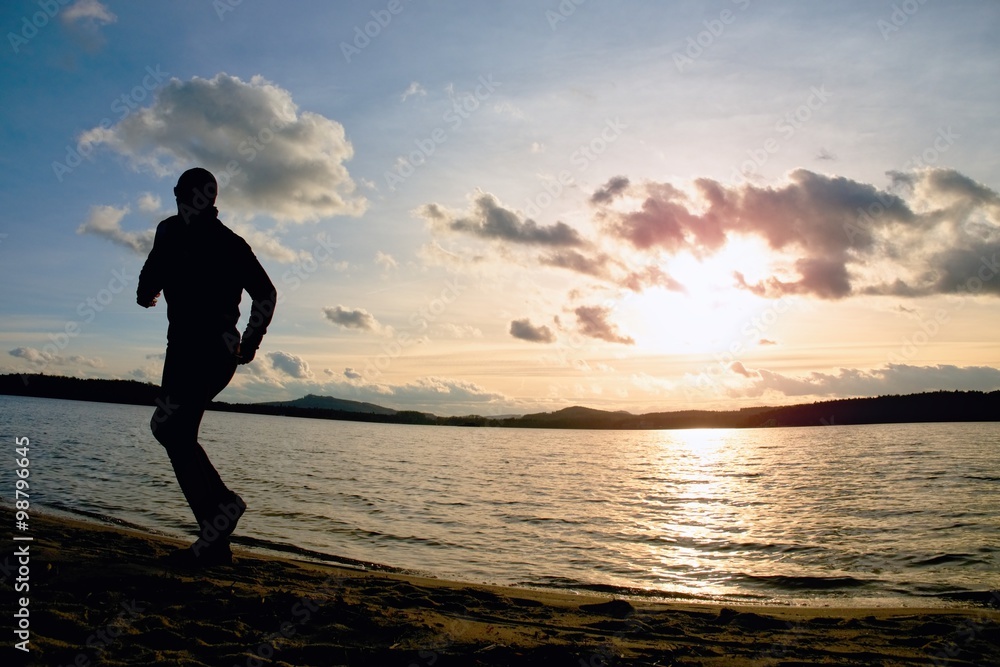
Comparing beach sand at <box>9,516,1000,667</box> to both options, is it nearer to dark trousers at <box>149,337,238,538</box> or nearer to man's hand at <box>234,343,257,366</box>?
dark trousers at <box>149,337,238,538</box>

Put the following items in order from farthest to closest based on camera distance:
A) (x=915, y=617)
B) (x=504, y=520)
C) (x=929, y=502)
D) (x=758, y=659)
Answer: (x=929, y=502) → (x=504, y=520) → (x=915, y=617) → (x=758, y=659)

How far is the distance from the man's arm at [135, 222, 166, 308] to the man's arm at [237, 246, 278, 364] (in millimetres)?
762

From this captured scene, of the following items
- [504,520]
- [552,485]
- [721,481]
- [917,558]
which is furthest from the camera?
[721,481]

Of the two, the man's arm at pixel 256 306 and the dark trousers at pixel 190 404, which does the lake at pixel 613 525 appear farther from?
the man's arm at pixel 256 306

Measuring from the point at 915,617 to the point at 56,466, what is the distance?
25.1m

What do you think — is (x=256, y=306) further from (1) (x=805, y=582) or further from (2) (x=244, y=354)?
(1) (x=805, y=582)

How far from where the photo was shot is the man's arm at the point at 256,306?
228 inches

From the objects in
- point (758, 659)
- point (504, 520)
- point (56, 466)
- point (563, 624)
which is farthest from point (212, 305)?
point (56, 466)

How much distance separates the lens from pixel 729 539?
48.0 ft

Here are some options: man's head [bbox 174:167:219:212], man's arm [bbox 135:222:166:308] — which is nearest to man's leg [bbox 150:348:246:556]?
man's arm [bbox 135:222:166:308]

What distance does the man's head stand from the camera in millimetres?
5895

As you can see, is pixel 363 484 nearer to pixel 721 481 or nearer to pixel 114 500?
pixel 114 500

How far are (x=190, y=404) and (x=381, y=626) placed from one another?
266 cm

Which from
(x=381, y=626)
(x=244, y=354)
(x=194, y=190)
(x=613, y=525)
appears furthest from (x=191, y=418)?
(x=613, y=525)
